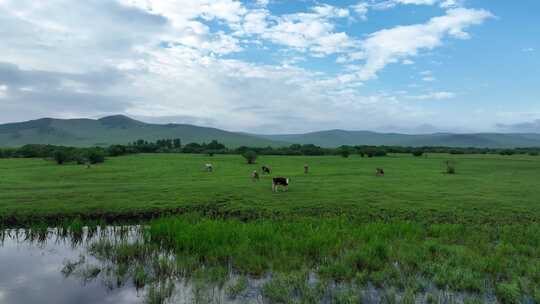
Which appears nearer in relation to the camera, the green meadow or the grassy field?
the green meadow

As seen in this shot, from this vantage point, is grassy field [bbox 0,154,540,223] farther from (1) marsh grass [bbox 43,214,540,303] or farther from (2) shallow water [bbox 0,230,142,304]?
(2) shallow water [bbox 0,230,142,304]

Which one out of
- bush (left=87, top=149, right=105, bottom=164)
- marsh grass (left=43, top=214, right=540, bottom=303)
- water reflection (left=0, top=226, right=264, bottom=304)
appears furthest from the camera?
bush (left=87, top=149, right=105, bottom=164)

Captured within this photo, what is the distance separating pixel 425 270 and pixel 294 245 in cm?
426

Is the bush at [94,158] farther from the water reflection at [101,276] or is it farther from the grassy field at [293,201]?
the water reflection at [101,276]

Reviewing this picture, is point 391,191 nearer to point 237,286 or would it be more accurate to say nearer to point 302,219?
point 302,219

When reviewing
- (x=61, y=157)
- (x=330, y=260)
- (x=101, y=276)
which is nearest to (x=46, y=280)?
(x=101, y=276)

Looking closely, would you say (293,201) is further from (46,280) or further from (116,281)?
(46,280)

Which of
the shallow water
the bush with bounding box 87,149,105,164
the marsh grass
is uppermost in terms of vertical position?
the bush with bounding box 87,149,105,164

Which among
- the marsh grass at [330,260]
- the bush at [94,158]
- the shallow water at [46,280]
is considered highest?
the bush at [94,158]

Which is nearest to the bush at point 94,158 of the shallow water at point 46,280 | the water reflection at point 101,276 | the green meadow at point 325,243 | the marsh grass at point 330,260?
the green meadow at point 325,243

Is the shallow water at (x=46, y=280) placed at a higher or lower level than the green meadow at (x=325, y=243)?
lower

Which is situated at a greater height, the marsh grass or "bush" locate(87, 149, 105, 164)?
"bush" locate(87, 149, 105, 164)

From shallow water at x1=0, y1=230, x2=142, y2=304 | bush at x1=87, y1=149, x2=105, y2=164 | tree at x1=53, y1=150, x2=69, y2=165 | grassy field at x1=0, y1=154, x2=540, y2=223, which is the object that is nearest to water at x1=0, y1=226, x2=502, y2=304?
shallow water at x1=0, y1=230, x2=142, y2=304

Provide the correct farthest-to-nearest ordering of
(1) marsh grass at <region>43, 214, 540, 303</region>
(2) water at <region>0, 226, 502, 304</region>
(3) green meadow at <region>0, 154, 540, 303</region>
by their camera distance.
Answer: (3) green meadow at <region>0, 154, 540, 303</region> < (1) marsh grass at <region>43, 214, 540, 303</region> < (2) water at <region>0, 226, 502, 304</region>
